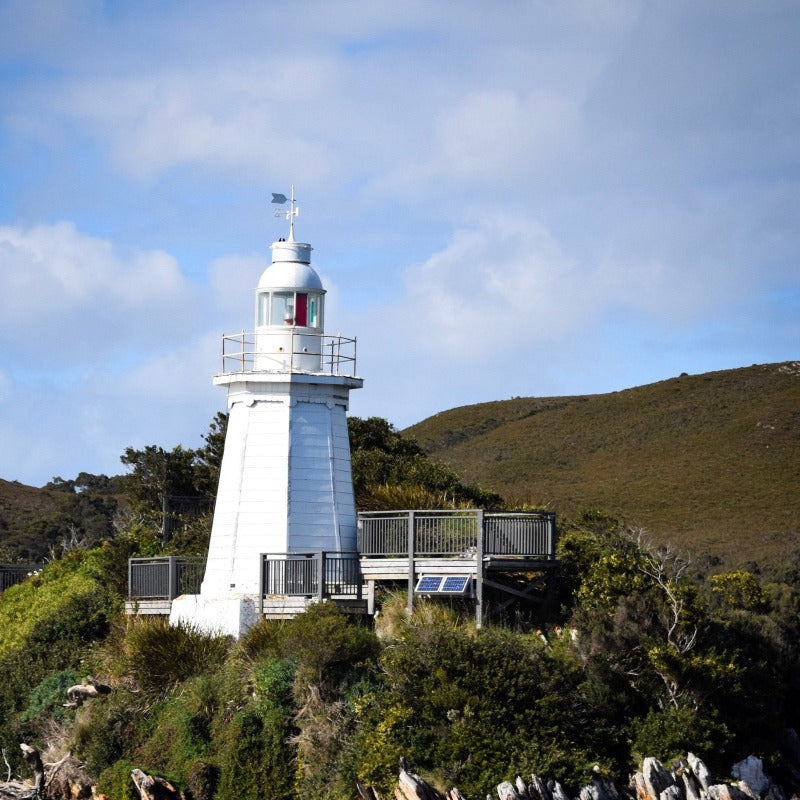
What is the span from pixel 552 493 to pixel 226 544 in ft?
141

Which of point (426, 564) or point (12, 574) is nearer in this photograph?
point (426, 564)

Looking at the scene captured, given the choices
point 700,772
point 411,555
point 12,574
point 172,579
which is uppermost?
point 411,555

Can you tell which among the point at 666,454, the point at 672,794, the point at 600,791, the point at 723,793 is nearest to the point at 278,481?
the point at 600,791

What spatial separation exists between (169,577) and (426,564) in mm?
6026

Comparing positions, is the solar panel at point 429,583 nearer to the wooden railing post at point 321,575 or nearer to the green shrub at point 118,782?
the wooden railing post at point 321,575

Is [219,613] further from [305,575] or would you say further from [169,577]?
[169,577]

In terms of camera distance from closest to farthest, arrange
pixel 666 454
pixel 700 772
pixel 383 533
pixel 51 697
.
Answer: pixel 700 772 → pixel 383 533 → pixel 51 697 → pixel 666 454

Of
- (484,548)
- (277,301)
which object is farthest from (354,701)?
(277,301)

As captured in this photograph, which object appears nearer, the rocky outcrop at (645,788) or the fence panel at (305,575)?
the rocky outcrop at (645,788)

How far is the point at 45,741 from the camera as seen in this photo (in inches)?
1172

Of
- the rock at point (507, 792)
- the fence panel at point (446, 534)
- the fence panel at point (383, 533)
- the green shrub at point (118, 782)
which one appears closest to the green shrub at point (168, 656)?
the green shrub at point (118, 782)

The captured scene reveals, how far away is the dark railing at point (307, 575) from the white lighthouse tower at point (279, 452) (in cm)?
24

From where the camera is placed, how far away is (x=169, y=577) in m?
31.8

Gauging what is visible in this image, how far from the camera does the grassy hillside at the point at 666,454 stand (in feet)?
209
